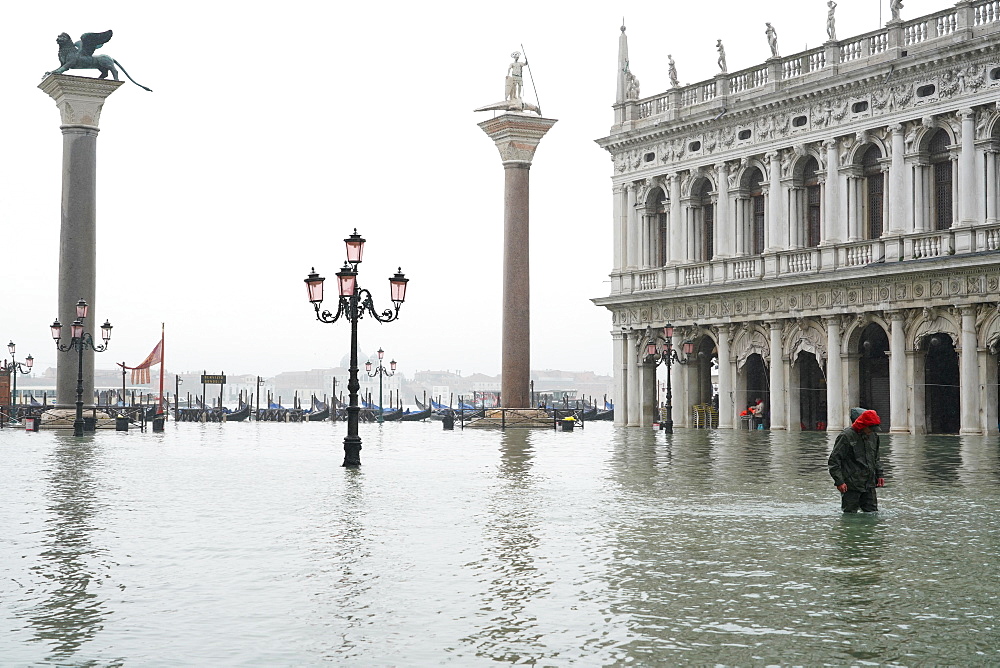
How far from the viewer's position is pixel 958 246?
33969 mm

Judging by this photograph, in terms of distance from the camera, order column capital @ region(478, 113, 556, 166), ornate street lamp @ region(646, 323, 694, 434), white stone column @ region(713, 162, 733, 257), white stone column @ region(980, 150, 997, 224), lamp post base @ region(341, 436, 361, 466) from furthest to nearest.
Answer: column capital @ region(478, 113, 556, 166)
white stone column @ region(713, 162, 733, 257)
ornate street lamp @ region(646, 323, 694, 434)
white stone column @ region(980, 150, 997, 224)
lamp post base @ region(341, 436, 361, 466)

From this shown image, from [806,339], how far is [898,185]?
5.26m

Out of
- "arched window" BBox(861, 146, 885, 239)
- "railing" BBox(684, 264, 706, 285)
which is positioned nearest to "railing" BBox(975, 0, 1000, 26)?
"arched window" BBox(861, 146, 885, 239)

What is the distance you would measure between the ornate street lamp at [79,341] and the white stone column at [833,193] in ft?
67.3

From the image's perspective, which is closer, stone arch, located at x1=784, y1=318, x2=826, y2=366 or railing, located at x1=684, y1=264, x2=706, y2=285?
stone arch, located at x1=784, y1=318, x2=826, y2=366

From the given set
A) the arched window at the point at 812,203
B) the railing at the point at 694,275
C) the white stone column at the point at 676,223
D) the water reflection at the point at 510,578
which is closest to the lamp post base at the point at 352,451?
the water reflection at the point at 510,578

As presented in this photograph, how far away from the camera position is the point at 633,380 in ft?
148

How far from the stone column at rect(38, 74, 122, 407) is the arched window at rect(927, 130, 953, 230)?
22521 mm

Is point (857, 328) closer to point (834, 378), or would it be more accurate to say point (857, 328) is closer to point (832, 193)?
point (834, 378)

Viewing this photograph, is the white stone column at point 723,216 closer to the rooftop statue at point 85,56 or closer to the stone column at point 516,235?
the stone column at point 516,235

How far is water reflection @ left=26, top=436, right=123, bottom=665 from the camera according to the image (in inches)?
252

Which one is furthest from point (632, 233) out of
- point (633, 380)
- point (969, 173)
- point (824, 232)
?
point (969, 173)

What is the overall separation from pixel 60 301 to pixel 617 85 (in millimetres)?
20238

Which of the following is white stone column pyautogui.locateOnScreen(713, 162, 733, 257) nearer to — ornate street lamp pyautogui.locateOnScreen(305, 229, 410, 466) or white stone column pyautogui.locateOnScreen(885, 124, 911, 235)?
white stone column pyautogui.locateOnScreen(885, 124, 911, 235)
